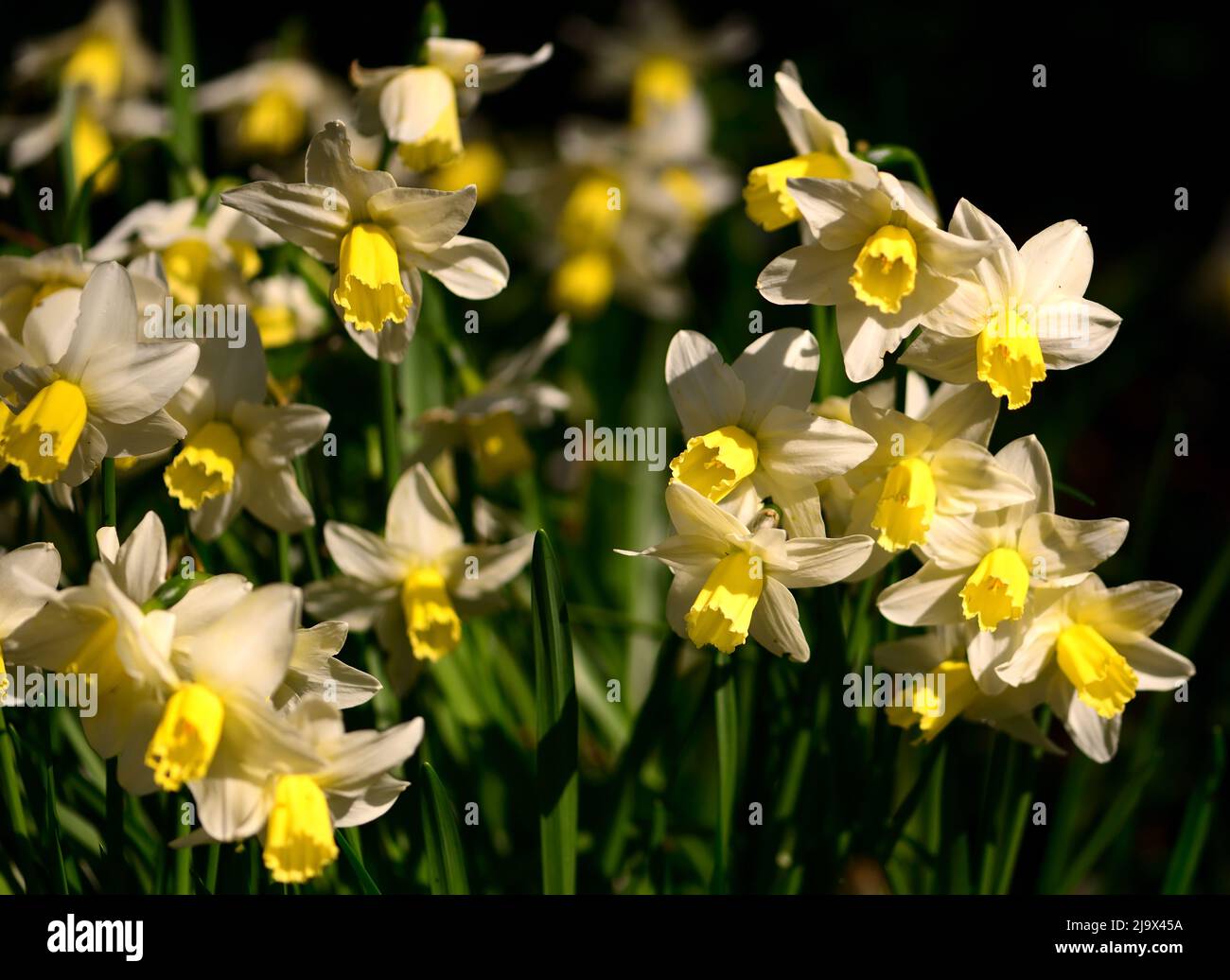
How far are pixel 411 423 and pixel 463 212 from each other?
0.49 meters

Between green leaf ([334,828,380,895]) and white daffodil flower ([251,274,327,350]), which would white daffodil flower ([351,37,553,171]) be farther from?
green leaf ([334,828,380,895])

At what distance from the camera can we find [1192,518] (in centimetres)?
301

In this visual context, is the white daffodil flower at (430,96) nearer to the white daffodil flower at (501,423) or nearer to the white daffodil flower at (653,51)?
the white daffodil flower at (501,423)

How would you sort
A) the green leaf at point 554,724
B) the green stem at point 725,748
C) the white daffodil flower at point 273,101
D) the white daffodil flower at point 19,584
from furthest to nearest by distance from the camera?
the white daffodil flower at point 273,101
the green stem at point 725,748
the green leaf at point 554,724
the white daffodil flower at point 19,584

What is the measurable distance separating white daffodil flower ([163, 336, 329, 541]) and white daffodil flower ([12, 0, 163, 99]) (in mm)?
1673

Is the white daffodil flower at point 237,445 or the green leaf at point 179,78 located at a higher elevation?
the green leaf at point 179,78

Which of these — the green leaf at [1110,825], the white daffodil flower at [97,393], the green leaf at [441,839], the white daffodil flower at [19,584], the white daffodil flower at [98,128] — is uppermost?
the white daffodil flower at [98,128]

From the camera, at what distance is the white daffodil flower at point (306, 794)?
3.48 ft

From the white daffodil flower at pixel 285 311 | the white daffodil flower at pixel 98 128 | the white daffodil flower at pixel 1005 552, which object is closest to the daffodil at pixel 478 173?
the white daffodil flower at pixel 98 128

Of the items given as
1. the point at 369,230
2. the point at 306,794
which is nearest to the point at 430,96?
the point at 369,230

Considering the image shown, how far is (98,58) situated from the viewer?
2781 millimetres

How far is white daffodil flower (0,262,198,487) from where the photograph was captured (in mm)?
1179

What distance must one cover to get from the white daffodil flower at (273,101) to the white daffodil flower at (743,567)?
1847 mm
